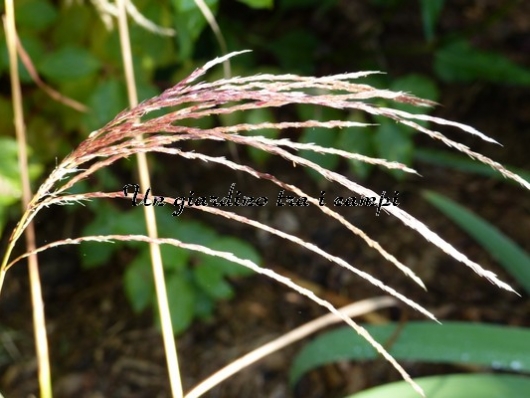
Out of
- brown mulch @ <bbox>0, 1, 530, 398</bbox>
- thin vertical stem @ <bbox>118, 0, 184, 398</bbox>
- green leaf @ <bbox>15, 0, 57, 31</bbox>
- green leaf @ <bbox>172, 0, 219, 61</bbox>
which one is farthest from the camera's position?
brown mulch @ <bbox>0, 1, 530, 398</bbox>

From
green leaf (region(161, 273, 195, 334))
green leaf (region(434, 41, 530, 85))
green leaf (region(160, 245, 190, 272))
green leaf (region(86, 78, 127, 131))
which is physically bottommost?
green leaf (region(161, 273, 195, 334))

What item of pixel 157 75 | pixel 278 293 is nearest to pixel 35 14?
pixel 157 75

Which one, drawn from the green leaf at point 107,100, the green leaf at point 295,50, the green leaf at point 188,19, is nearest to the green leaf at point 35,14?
the green leaf at point 107,100

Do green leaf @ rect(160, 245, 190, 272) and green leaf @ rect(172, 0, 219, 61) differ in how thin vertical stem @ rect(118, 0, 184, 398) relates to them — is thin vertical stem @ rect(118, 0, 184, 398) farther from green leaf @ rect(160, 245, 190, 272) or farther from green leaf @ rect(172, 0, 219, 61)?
green leaf @ rect(160, 245, 190, 272)

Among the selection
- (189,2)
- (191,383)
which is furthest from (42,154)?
(189,2)

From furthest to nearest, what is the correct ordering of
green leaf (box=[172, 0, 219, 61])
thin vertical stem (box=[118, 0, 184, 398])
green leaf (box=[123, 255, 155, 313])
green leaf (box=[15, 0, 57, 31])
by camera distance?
green leaf (box=[123, 255, 155, 313]) < green leaf (box=[15, 0, 57, 31]) < green leaf (box=[172, 0, 219, 61]) < thin vertical stem (box=[118, 0, 184, 398])

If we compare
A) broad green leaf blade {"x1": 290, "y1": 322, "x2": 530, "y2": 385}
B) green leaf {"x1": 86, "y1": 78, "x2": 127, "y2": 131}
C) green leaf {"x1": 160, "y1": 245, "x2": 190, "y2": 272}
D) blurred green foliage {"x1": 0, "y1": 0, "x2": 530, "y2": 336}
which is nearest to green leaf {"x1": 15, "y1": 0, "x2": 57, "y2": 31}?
blurred green foliage {"x1": 0, "y1": 0, "x2": 530, "y2": 336}

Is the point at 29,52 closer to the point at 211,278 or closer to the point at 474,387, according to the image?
the point at 211,278
